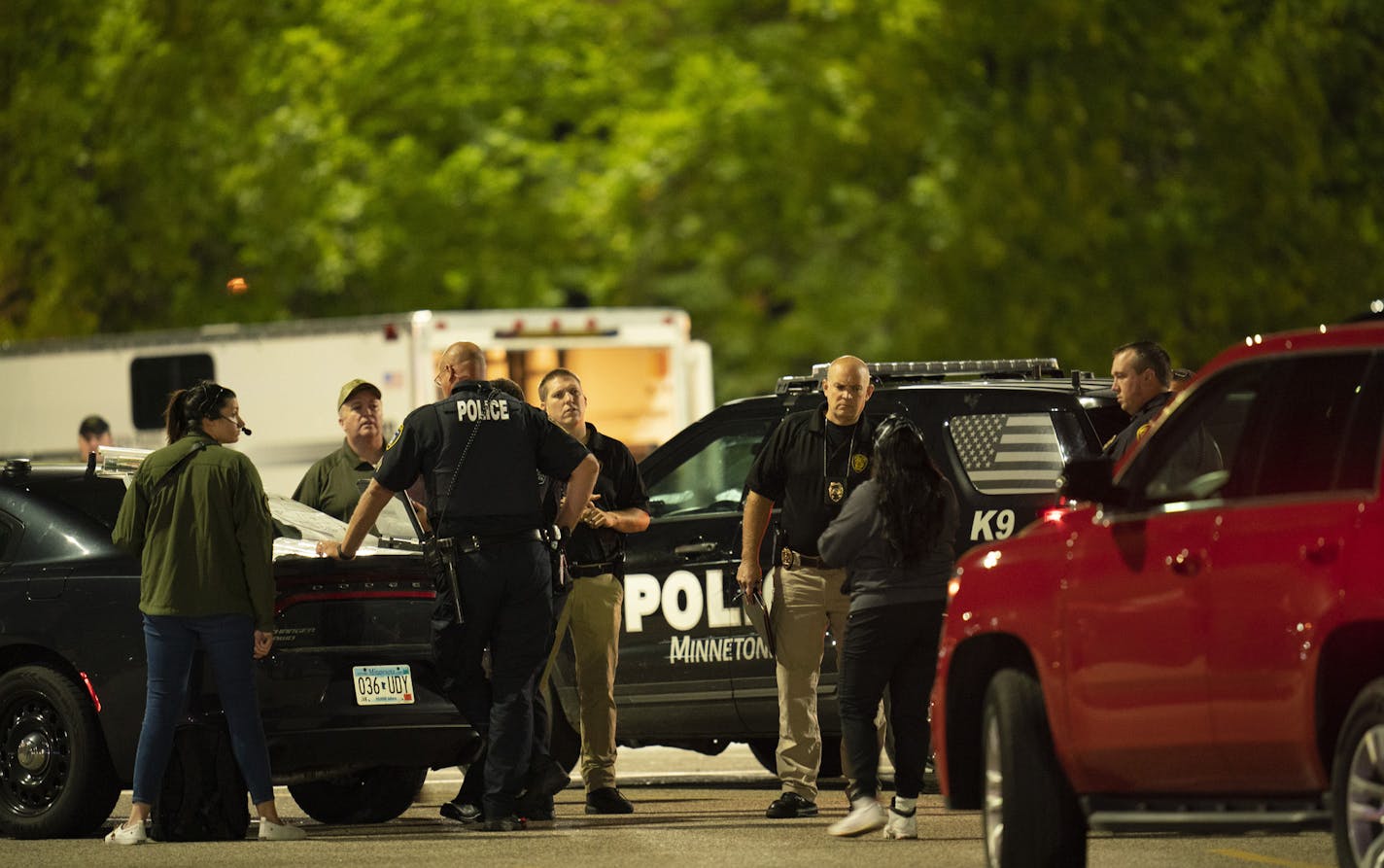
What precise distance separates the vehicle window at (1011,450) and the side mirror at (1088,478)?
418 cm

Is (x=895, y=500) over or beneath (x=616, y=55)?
beneath

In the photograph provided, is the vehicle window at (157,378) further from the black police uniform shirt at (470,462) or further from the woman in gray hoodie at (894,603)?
the woman in gray hoodie at (894,603)

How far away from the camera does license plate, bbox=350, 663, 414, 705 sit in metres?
10.9

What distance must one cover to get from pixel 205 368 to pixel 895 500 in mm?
14348

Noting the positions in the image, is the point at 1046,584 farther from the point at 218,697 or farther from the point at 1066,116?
the point at 1066,116

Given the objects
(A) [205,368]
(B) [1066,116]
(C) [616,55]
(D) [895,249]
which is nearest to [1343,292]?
(B) [1066,116]

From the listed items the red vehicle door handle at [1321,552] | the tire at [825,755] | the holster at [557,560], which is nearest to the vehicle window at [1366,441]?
the red vehicle door handle at [1321,552]

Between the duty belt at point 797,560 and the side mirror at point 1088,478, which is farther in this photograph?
the duty belt at point 797,560

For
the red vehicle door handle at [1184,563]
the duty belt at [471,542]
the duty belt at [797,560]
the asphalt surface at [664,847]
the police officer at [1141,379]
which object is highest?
the police officer at [1141,379]

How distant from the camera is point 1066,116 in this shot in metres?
28.7

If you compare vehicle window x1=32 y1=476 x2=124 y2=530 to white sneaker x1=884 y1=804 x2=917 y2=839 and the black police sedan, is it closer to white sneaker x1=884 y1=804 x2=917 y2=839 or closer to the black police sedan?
the black police sedan

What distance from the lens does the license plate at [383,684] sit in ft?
35.6

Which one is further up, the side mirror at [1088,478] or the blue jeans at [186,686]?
the side mirror at [1088,478]

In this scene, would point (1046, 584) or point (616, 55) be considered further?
point (616, 55)
